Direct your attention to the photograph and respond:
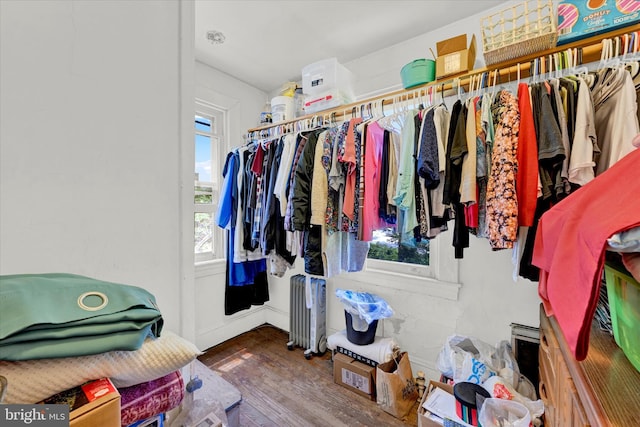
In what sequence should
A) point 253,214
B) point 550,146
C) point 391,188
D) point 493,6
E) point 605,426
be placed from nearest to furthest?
point 605,426 → point 550,146 → point 391,188 → point 493,6 → point 253,214

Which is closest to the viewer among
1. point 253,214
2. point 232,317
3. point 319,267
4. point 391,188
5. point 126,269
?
point 126,269

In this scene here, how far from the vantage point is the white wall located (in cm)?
51

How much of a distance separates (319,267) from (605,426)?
1223mm

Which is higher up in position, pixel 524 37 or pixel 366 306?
pixel 524 37

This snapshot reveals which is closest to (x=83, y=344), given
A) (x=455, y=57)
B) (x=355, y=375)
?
(x=455, y=57)

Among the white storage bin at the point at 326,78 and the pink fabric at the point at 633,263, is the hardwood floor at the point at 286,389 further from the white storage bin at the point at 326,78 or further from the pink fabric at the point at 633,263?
the white storage bin at the point at 326,78

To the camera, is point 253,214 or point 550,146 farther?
point 253,214

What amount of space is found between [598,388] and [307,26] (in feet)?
7.23

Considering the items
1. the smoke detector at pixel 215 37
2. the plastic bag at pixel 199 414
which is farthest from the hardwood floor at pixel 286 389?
the smoke detector at pixel 215 37

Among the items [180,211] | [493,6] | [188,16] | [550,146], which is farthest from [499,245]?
[493,6]

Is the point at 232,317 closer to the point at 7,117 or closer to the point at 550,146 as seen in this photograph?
the point at 7,117

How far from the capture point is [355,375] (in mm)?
1883

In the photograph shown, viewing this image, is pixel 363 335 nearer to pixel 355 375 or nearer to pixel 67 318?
pixel 355 375

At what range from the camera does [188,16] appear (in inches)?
28.7
